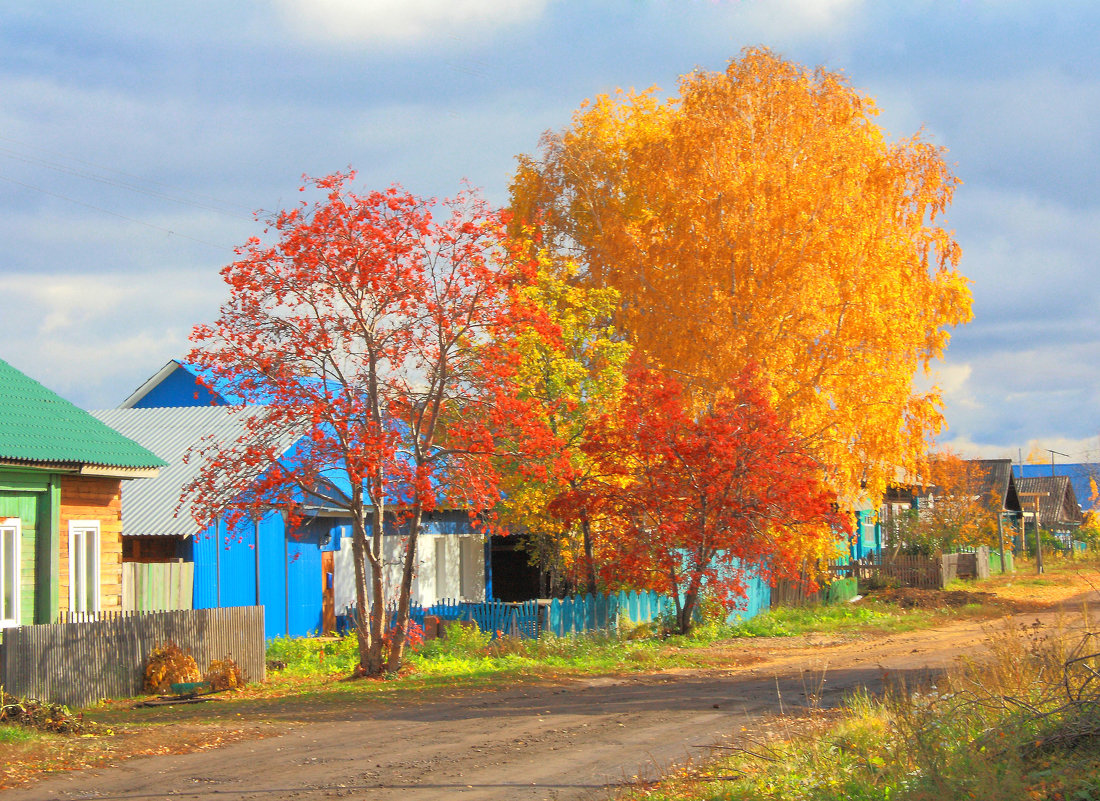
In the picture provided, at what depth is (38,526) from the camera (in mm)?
17031

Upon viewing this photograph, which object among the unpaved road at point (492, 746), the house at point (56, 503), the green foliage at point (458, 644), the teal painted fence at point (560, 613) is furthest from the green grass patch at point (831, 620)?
the house at point (56, 503)

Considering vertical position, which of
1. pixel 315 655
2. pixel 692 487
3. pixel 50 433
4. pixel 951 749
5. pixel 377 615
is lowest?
pixel 315 655

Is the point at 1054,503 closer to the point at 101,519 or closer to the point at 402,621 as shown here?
the point at 402,621

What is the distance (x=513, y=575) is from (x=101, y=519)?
1633 centimetres

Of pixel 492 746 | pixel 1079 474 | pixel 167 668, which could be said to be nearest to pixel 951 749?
pixel 492 746

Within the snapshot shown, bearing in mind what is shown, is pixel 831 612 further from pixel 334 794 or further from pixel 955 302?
pixel 334 794

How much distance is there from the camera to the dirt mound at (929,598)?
30800 millimetres

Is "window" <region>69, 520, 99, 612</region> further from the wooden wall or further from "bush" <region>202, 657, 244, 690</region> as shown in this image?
"bush" <region>202, 657, 244, 690</region>

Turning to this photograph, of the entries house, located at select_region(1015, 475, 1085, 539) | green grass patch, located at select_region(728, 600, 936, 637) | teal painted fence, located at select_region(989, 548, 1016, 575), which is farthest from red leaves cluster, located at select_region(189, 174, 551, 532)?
house, located at select_region(1015, 475, 1085, 539)

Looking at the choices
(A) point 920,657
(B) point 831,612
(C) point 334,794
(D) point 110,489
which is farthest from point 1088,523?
(C) point 334,794

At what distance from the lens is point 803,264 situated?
2611 centimetres

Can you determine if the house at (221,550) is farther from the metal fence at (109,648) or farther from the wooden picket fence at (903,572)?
the wooden picket fence at (903,572)

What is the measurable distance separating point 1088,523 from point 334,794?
66623 millimetres

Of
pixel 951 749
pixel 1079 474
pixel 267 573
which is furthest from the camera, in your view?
pixel 1079 474
